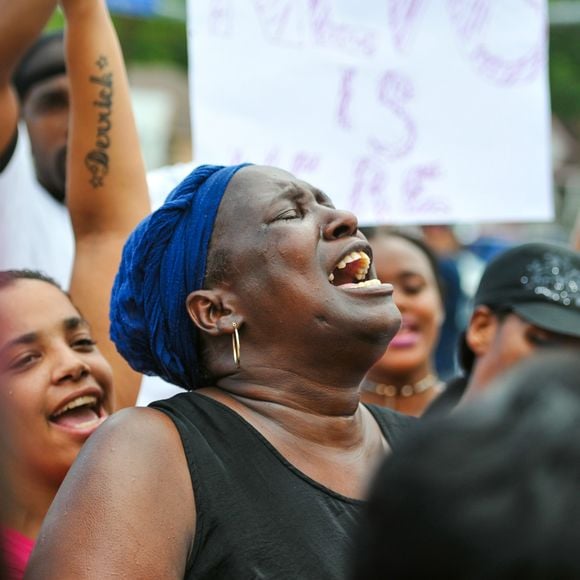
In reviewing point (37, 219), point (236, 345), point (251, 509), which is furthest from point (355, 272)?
point (37, 219)

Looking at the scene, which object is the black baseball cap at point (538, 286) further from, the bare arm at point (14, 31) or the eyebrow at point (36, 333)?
the bare arm at point (14, 31)

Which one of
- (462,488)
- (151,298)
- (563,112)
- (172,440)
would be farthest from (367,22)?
(563,112)

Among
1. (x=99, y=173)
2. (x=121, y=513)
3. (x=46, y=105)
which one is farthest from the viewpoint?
(x=46, y=105)

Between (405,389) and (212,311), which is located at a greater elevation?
(212,311)

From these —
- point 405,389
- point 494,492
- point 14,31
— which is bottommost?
point 405,389

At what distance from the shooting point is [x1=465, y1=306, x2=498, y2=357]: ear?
339cm

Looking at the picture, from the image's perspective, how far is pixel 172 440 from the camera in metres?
2.00

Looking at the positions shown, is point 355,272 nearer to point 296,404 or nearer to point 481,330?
point 296,404

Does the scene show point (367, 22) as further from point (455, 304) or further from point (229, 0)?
point (455, 304)

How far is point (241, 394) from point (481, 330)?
4.39ft

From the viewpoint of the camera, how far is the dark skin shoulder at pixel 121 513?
6.01ft

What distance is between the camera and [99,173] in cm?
278

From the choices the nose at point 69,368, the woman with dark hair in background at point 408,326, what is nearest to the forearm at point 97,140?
the nose at point 69,368

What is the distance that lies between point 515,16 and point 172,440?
246 cm
